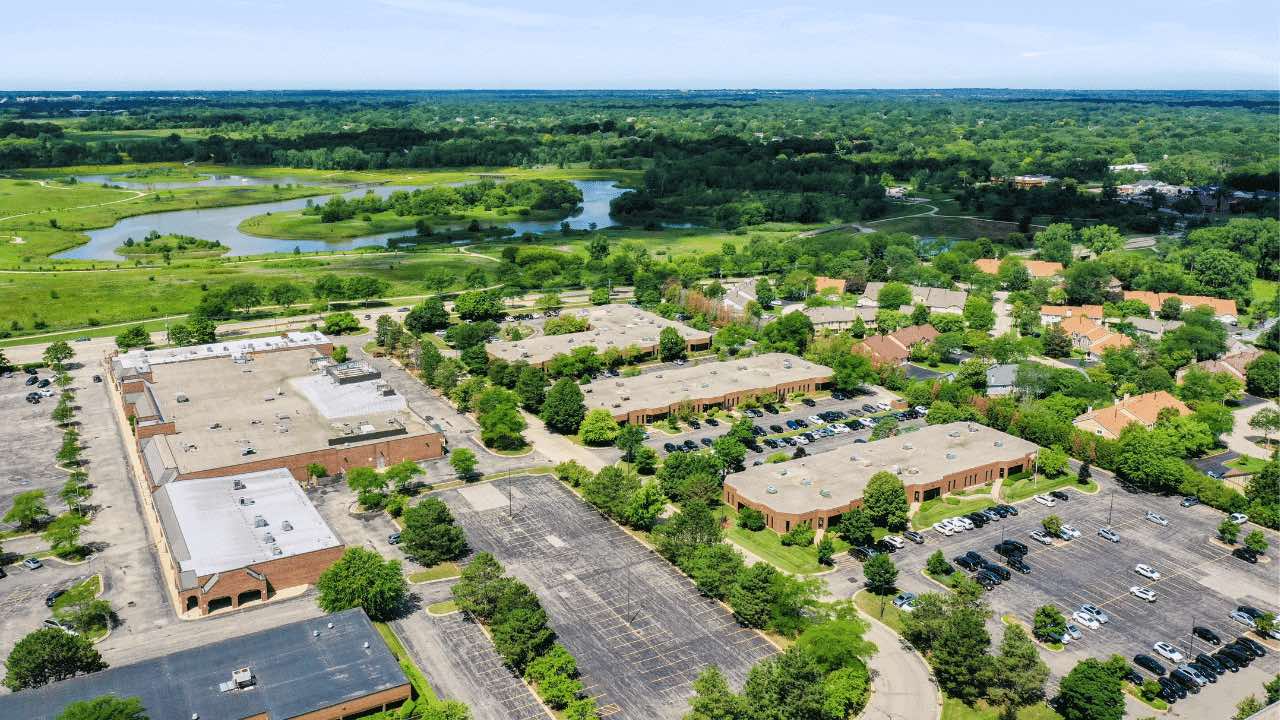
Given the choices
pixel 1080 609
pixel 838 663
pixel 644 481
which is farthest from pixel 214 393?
pixel 1080 609

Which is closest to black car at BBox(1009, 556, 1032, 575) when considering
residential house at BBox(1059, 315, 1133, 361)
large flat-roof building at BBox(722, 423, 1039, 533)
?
large flat-roof building at BBox(722, 423, 1039, 533)

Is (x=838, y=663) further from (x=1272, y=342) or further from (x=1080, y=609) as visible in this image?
(x=1272, y=342)

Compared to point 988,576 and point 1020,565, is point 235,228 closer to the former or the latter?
point 988,576

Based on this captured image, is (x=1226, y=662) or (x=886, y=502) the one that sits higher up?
(x=886, y=502)

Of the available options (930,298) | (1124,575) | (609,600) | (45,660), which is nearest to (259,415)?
(45,660)

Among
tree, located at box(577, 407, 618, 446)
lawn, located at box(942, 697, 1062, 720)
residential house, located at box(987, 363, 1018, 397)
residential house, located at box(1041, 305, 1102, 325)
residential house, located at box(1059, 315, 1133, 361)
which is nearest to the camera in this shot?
lawn, located at box(942, 697, 1062, 720)

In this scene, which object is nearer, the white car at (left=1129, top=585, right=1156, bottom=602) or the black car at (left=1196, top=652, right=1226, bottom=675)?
the black car at (left=1196, top=652, right=1226, bottom=675)

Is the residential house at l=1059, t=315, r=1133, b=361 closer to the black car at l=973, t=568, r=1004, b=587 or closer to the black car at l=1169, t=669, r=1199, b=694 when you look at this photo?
the black car at l=973, t=568, r=1004, b=587
